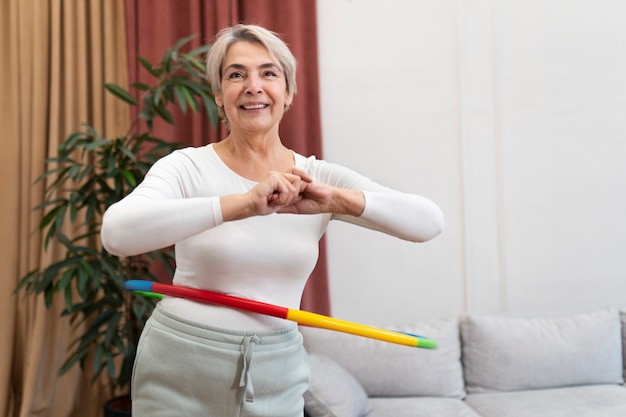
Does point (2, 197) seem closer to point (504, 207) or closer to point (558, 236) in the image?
point (504, 207)

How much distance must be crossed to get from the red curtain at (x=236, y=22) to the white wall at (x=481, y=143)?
0.13 meters

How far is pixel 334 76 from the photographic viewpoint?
3.84 m

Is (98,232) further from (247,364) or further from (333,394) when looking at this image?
(247,364)

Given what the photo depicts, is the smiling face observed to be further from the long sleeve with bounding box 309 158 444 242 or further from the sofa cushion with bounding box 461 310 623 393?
the sofa cushion with bounding box 461 310 623 393

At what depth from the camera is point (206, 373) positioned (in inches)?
59.2

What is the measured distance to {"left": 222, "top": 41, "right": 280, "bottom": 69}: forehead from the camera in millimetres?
1700

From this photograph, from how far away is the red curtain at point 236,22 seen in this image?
364cm

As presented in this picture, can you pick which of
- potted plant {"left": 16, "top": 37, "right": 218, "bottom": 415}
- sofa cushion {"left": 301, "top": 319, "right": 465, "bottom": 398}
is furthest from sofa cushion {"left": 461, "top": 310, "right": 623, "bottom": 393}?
potted plant {"left": 16, "top": 37, "right": 218, "bottom": 415}

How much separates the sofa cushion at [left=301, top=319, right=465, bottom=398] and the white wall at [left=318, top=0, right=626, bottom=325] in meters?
0.57

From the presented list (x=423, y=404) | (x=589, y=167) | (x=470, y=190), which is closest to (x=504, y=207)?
(x=470, y=190)

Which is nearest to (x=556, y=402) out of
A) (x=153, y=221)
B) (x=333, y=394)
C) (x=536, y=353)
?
(x=536, y=353)

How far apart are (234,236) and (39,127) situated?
→ 247cm

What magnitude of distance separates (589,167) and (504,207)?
541 millimetres

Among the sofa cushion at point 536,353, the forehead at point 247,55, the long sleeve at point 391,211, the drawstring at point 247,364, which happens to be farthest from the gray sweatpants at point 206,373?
the sofa cushion at point 536,353
